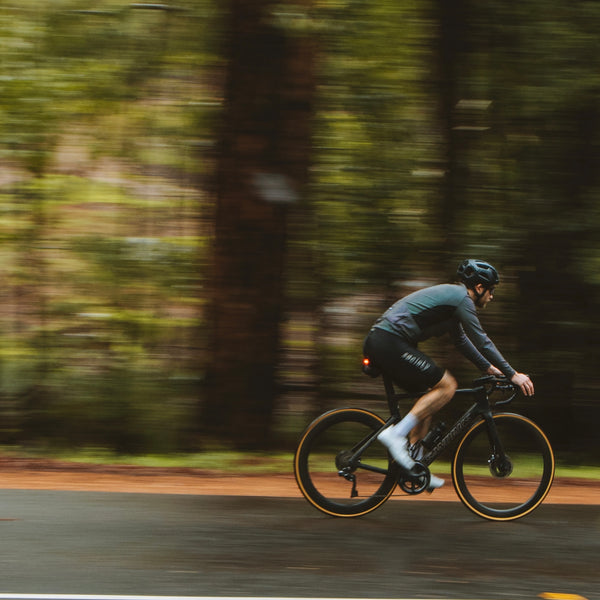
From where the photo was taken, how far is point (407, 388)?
7148mm

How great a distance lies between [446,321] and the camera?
23.4ft

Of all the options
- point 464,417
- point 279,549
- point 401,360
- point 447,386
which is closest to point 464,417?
point 464,417

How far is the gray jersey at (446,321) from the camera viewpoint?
689 centimetres

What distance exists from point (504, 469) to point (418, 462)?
69 cm

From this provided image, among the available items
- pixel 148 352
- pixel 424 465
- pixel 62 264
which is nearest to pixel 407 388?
pixel 424 465

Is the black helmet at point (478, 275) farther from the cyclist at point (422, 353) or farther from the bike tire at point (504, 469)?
the bike tire at point (504, 469)

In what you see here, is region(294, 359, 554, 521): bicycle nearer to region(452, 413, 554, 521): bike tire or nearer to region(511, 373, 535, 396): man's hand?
region(452, 413, 554, 521): bike tire

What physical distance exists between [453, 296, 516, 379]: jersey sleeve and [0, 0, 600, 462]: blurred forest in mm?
3693

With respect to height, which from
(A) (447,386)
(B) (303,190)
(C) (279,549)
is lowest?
(C) (279,549)

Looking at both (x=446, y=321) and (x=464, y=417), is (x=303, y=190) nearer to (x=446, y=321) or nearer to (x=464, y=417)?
(x=446, y=321)

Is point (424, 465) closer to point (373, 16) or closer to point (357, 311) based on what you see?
point (357, 311)

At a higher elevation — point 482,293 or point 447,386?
point 482,293

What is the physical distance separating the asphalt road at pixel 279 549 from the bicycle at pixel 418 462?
0.56 feet

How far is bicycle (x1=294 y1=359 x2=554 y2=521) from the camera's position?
7016 mm
